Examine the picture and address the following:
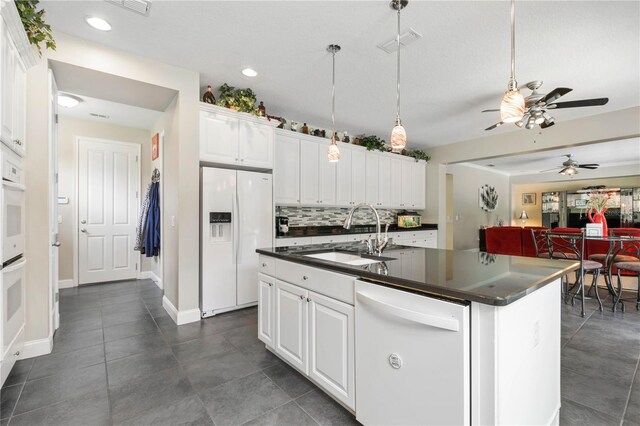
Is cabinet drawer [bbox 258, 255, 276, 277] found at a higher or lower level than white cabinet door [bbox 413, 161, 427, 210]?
lower

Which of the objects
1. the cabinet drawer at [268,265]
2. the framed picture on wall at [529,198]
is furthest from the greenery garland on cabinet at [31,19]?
the framed picture on wall at [529,198]

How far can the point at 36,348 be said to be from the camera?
7.89ft

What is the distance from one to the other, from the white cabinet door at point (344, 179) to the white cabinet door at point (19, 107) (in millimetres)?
3695

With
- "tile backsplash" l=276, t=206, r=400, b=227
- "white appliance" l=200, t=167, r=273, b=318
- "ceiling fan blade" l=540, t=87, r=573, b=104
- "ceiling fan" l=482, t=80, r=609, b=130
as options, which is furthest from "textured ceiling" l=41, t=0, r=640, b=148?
"tile backsplash" l=276, t=206, r=400, b=227

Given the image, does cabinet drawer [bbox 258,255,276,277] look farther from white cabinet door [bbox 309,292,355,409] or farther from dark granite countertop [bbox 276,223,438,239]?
dark granite countertop [bbox 276,223,438,239]

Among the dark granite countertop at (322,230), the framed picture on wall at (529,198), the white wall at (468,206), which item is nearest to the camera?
the dark granite countertop at (322,230)

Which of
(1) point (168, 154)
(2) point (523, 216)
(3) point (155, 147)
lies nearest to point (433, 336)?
(1) point (168, 154)

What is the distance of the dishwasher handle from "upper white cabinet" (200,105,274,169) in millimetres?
2596

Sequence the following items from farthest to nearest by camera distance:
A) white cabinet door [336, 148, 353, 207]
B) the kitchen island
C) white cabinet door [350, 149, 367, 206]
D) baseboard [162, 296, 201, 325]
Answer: white cabinet door [350, 149, 367, 206], white cabinet door [336, 148, 353, 207], baseboard [162, 296, 201, 325], the kitchen island

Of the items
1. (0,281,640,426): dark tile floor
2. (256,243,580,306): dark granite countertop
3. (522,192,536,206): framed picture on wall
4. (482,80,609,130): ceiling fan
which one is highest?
(482,80,609,130): ceiling fan

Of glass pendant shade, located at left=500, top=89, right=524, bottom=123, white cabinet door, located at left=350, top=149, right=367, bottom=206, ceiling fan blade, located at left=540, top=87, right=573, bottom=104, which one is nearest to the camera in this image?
glass pendant shade, located at left=500, top=89, right=524, bottom=123

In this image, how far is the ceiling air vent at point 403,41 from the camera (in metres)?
2.45

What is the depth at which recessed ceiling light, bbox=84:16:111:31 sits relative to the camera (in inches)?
91.2

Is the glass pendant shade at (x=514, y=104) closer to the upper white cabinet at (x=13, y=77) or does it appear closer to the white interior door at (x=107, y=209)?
the upper white cabinet at (x=13, y=77)
